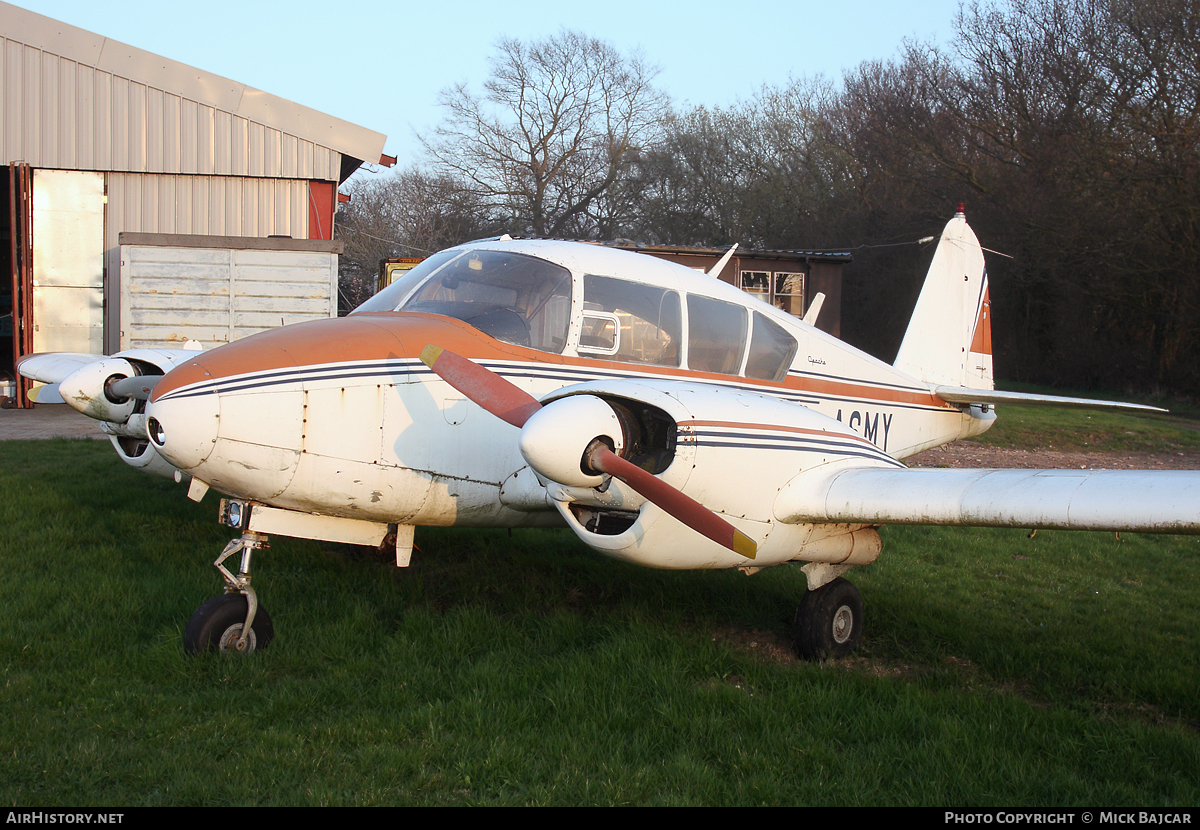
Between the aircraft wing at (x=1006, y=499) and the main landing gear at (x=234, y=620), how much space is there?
3030 mm

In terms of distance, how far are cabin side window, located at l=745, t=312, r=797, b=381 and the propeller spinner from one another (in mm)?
2003

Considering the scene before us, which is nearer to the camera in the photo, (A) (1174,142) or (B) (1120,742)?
(B) (1120,742)

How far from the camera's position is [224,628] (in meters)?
4.63

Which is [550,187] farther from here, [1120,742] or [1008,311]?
[1120,742]

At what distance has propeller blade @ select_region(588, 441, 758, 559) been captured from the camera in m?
4.12

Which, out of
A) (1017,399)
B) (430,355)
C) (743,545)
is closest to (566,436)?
(430,355)

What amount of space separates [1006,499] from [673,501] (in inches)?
68.7

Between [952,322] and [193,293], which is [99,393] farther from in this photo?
[193,293]

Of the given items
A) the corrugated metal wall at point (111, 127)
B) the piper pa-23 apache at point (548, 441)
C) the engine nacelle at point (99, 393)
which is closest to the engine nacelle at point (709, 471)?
the piper pa-23 apache at point (548, 441)

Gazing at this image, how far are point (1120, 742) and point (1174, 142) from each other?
23.7 metres
